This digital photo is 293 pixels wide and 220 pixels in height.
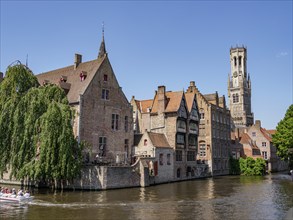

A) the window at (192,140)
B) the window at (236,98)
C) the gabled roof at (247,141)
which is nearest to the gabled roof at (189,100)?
the window at (192,140)

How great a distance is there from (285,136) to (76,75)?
31486mm

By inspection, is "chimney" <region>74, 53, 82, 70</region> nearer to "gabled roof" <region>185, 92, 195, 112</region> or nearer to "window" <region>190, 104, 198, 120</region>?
"gabled roof" <region>185, 92, 195, 112</region>

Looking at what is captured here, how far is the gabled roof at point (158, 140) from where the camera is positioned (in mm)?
45312

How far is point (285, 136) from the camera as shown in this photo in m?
51.0

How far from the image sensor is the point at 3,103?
1284 inches

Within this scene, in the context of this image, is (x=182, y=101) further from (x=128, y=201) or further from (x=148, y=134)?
(x=128, y=201)

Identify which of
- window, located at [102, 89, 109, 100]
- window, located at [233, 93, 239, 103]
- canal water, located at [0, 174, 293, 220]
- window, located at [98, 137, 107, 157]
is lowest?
canal water, located at [0, 174, 293, 220]

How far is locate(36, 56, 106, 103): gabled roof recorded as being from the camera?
41244 mm

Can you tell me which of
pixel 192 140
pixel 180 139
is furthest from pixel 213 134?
pixel 180 139

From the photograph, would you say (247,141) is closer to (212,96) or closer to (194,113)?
(212,96)

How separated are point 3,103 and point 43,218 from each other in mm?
15944

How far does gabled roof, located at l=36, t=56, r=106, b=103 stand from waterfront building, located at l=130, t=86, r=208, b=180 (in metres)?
11.4

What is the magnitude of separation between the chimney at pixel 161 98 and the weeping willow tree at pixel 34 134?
805 inches

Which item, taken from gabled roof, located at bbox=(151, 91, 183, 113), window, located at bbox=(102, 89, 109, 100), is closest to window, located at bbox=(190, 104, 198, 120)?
gabled roof, located at bbox=(151, 91, 183, 113)
